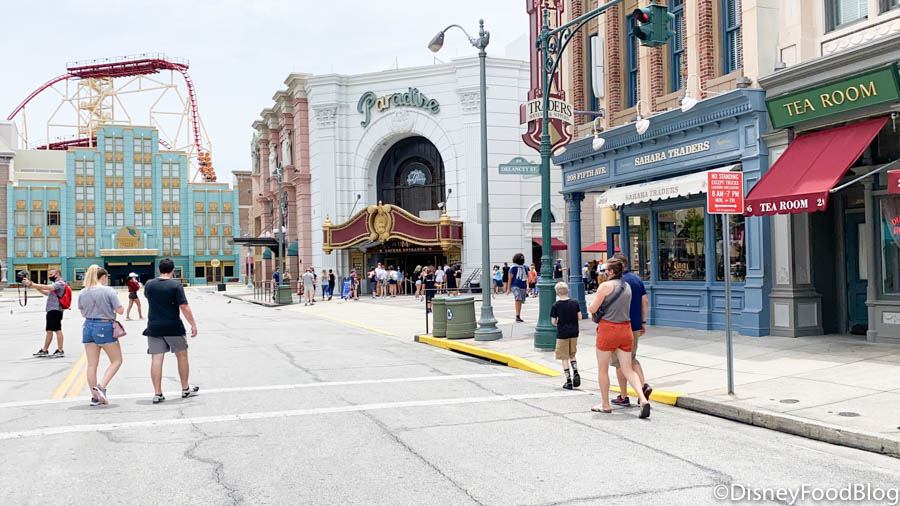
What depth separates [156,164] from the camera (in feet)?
279

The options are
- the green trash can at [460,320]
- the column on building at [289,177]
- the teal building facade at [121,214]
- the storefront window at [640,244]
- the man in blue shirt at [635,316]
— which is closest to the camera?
the man in blue shirt at [635,316]

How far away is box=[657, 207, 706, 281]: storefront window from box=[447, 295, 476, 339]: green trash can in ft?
14.9

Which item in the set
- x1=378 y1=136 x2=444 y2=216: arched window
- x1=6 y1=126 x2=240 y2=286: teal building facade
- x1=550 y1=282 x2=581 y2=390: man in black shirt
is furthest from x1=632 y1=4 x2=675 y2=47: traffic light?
x1=6 y1=126 x2=240 y2=286: teal building facade

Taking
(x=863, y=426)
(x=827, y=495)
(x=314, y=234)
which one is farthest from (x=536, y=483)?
(x=314, y=234)

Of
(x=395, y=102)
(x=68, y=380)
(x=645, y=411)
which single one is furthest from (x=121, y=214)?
(x=645, y=411)

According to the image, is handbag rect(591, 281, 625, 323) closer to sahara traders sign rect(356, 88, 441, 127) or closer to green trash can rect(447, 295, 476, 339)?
green trash can rect(447, 295, 476, 339)

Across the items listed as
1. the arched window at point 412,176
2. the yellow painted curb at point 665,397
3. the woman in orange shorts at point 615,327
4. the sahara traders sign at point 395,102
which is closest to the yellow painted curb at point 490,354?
the yellow painted curb at point 665,397

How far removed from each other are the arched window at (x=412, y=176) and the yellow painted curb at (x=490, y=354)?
89.1 feet

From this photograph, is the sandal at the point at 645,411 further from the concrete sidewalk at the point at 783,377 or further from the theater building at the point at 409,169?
the theater building at the point at 409,169

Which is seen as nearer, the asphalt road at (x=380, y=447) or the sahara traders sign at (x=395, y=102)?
the asphalt road at (x=380, y=447)

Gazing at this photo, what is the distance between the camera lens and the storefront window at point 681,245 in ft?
50.6

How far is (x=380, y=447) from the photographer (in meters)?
6.66

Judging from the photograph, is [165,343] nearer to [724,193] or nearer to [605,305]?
[605,305]

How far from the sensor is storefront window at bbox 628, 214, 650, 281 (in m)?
17.2
